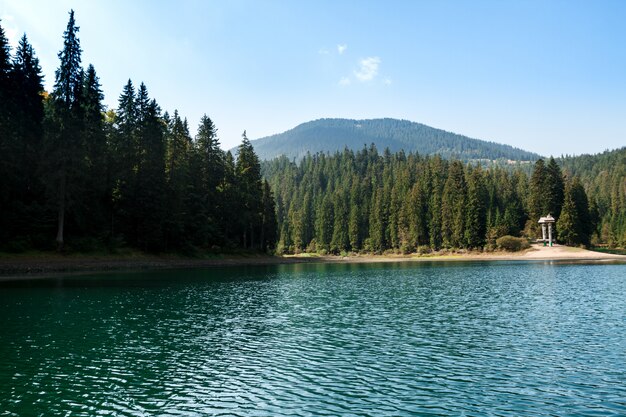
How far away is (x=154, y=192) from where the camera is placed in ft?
229

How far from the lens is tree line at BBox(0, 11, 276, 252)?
55.4m

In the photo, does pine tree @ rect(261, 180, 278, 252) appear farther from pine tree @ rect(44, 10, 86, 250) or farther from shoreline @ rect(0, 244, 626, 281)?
pine tree @ rect(44, 10, 86, 250)

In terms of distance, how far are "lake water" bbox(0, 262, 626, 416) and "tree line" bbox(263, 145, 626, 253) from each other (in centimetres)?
8790

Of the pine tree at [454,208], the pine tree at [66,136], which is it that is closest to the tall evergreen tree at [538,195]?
the pine tree at [454,208]

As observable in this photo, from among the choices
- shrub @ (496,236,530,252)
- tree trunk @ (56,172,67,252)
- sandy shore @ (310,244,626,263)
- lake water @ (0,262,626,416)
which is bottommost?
lake water @ (0,262,626,416)

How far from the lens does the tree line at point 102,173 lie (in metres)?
55.4

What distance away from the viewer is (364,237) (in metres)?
156

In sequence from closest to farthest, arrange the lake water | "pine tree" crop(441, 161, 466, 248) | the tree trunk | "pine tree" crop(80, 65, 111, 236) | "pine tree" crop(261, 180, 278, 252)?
the lake water, the tree trunk, "pine tree" crop(80, 65, 111, 236), "pine tree" crop(261, 180, 278, 252), "pine tree" crop(441, 161, 466, 248)

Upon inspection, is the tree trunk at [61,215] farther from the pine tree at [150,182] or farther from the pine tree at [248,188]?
the pine tree at [248,188]

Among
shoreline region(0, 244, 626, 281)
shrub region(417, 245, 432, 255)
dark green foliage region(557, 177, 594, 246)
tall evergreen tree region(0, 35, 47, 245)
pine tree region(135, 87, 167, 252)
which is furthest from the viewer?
shrub region(417, 245, 432, 255)

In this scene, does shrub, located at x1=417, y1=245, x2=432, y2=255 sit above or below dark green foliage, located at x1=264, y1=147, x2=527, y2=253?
below

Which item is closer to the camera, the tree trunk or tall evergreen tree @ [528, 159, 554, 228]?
the tree trunk

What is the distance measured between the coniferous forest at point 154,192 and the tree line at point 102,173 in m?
0.16

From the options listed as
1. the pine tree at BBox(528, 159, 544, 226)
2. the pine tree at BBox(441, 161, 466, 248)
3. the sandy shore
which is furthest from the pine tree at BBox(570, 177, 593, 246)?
the pine tree at BBox(441, 161, 466, 248)
